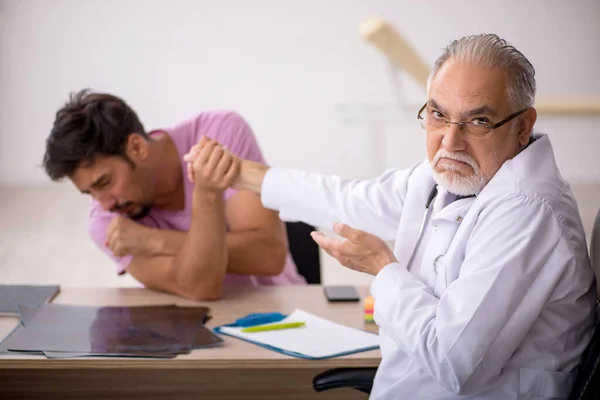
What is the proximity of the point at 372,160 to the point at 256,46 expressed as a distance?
1.35 m

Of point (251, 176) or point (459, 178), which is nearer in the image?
point (459, 178)

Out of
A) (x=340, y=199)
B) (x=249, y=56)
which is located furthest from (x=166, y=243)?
(x=249, y=56)

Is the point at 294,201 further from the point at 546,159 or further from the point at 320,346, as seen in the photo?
the point at 546,159

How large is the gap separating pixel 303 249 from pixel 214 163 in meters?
0.71

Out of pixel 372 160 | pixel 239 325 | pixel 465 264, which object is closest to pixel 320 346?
pixel 239 325

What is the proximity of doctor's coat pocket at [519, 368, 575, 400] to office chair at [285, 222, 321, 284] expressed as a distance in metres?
1.33

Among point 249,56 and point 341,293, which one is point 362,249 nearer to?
point 341,293

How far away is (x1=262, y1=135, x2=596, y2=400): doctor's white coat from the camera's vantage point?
4.80ft

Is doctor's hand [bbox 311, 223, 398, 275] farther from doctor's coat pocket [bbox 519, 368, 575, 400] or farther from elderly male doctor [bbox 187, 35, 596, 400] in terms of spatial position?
doctor's coat pocket [bbox 519, 368, 575, 400]

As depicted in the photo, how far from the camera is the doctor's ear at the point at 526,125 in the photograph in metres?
1.61

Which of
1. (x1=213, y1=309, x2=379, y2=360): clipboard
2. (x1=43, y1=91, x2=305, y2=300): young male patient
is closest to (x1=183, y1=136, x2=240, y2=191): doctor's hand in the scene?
(x1=43, y1=91, x2=305, y2=300): young male patient

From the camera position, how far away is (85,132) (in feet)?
8.14

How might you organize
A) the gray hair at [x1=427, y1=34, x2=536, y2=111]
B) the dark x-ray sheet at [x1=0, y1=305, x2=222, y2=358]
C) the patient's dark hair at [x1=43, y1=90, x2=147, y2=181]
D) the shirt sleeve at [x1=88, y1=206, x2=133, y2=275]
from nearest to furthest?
1. the gray hair at [x1=427, y1=34, x2=536, y2=111]
2. the dark x-ray sheet at [x1=0, y1=305, x2=222, y2=358]
3. the patient's dark hair at [x1=43, y1=90, x2=147, y2=181]
4. the shirt sleeve at [x1=88, y1=206, x2=133, y2=275]

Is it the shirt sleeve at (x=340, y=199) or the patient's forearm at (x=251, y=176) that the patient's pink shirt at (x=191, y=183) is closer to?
the patient's forearm at (x=251, y=176)
